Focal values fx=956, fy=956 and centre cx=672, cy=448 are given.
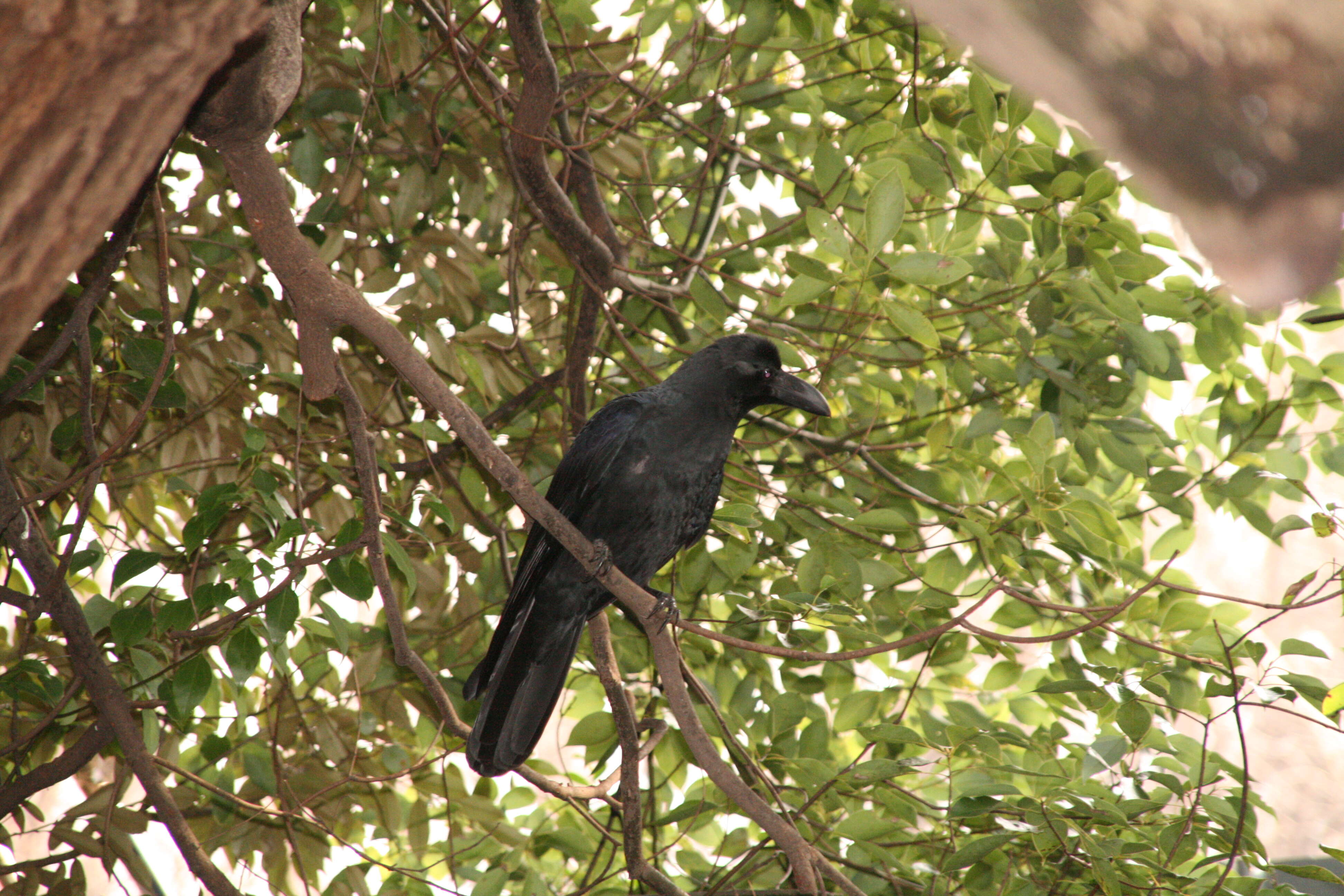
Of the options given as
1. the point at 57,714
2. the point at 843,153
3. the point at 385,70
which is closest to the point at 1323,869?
the point at 843,153

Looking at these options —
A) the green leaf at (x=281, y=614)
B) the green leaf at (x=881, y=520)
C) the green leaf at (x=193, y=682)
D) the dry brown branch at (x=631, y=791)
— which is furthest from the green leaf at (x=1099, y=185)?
the green leaf at (x=193, y=682)

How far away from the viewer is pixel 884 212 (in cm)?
218

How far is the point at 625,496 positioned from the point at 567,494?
0.20m

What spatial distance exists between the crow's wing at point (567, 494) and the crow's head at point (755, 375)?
28 centimetres

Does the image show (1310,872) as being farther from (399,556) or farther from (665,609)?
(399,556)

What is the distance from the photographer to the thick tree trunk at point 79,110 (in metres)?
0.93

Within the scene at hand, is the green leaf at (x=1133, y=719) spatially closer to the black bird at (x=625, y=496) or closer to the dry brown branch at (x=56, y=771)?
the black bird at (x=625, y=496)

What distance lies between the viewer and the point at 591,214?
3.29m

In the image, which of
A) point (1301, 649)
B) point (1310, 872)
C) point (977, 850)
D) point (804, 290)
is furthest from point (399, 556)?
point (1310, 872)

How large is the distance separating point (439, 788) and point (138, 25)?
2849 millimetres

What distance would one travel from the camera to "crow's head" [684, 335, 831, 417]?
322 centimetres

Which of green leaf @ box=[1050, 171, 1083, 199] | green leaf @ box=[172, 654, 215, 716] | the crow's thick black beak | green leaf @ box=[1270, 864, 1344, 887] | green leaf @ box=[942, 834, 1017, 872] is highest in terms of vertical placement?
green leaf @ box=[1050, 171, 1083, 199]

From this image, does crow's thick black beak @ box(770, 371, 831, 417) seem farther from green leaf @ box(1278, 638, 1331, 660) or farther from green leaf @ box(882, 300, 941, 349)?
green leaf @ box(1278, 638, 1331, 660)

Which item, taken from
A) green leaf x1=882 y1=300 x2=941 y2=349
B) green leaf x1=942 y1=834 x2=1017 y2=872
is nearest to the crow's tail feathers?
green leaf x1=942 y1=834 x2=1017 y2=872
